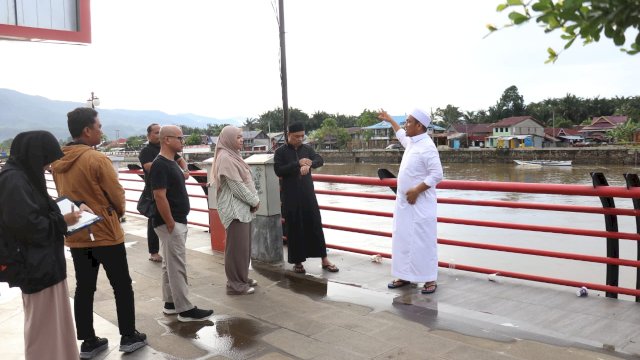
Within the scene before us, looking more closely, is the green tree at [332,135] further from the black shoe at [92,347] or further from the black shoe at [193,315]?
the black shoe at [92,347]

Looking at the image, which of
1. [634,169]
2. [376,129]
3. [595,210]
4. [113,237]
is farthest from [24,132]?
[376,129]

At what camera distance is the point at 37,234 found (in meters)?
2.42

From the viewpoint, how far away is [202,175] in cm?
680

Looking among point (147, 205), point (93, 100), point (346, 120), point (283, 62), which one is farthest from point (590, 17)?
point (346, 120)

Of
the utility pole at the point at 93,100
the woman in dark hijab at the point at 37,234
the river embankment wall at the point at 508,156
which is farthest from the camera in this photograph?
the river embankment wall at the point at 508,156

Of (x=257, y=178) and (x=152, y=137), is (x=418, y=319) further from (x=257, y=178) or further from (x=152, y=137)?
(x=152, y=137)

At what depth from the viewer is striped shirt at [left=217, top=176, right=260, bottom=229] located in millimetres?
4266

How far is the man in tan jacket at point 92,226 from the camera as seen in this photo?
3.06 m

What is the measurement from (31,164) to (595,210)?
3745mm

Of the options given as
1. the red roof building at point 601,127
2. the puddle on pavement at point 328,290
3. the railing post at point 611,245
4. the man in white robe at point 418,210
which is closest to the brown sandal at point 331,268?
the puddle on pavement at point 328,290

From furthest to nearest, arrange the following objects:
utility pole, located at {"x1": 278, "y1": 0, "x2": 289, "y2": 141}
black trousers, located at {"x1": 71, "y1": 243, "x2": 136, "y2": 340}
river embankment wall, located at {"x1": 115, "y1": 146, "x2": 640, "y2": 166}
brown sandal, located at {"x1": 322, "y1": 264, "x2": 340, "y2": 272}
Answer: river embankment wall, located at {"x1": 115, "y1": 146, "x2": 640, "y2": 166} < utility pole, located at {"x1": 278, "y1": 0, "x2": 289, "y2": 141} < brown sandal, located at {"x1": 322, "y1": 264, "x2": 340, "y2": 272} < black trousers, located at {"x1": 71, "y1": 243, "x2": 136, "y2": 340}

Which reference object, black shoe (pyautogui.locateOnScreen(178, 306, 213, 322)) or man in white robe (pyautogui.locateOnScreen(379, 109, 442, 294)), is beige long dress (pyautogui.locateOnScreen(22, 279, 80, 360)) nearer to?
black shoe (pyautogui.locateOnScreen(178, 306, 213, 322))

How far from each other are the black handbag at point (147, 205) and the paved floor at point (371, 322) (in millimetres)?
843

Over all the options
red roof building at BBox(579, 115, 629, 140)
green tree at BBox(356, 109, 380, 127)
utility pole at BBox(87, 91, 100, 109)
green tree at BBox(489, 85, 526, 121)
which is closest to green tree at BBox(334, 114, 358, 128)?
green tree at BBox(356, 109, 380, 127)
